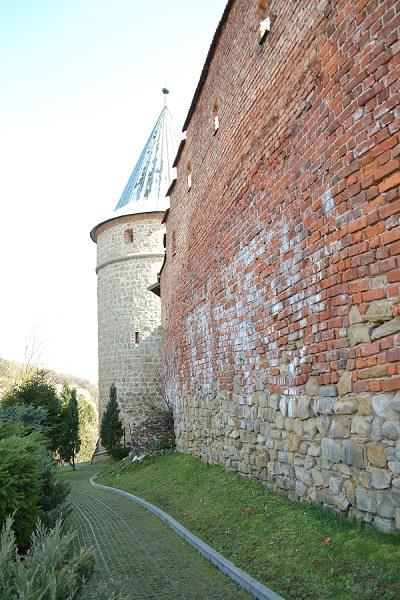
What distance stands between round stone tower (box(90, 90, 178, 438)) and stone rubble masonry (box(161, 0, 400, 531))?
1257cm

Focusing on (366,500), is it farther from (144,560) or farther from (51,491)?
(51,491)

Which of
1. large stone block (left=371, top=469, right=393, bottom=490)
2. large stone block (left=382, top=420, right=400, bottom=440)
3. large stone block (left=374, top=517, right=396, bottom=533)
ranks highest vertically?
large stone block (left=382, top=420, right=400, bottom=440)

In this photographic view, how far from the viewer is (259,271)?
704 centimetres

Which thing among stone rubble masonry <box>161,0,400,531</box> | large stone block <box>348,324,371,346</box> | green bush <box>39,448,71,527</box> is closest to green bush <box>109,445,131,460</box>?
stone rubble masonry <box>161,0,400,531</box>

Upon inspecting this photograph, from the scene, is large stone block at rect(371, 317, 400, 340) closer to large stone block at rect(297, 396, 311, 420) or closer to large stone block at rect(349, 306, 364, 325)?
large stone block at rect(349, 306, 364, 325)

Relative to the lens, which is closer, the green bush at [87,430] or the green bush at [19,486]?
the green bush at [19,486]

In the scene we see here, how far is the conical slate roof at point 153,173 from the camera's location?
23.7 meters

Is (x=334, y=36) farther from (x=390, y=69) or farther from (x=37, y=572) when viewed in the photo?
(x=37, y=572)

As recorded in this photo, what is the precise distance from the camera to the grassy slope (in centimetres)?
377

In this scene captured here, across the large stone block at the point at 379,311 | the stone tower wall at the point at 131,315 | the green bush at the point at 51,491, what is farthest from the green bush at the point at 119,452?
the large stone block at the point at 379,311

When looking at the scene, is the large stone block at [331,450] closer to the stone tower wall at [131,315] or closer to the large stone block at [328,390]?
the large stone block at [328,390]

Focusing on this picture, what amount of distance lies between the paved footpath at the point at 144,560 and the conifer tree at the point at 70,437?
11.6 metres

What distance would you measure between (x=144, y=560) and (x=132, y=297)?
1740 centimetres

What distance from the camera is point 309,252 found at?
17.9ft
